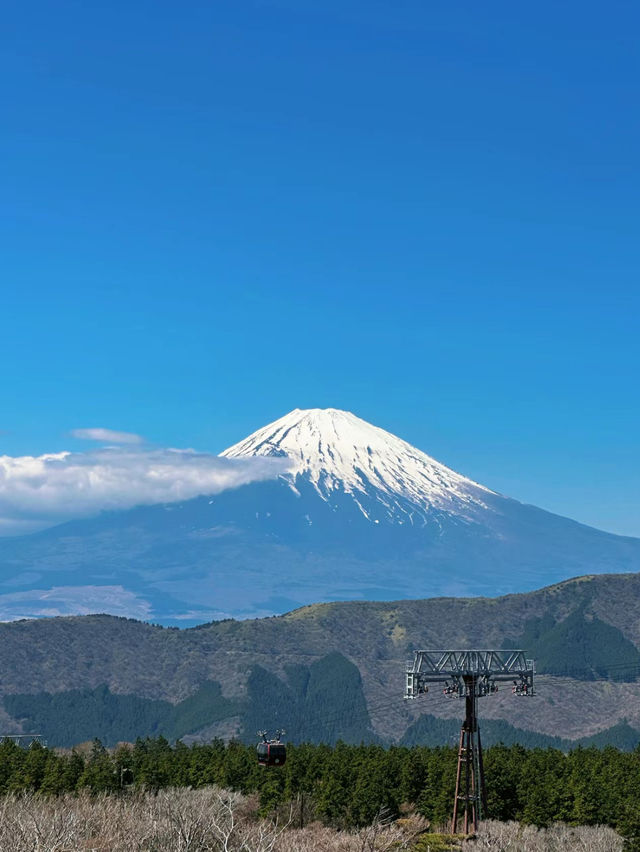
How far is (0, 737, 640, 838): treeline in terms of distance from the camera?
138 metres

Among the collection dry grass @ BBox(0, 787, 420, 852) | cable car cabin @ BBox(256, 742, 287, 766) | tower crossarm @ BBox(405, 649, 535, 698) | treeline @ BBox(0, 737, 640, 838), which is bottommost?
treeline @ BBox(0, 737, 640, 838)

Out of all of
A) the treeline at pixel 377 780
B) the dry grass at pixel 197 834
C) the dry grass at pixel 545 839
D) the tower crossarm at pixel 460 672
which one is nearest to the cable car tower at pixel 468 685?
the tower crossarm at pixel 460 672

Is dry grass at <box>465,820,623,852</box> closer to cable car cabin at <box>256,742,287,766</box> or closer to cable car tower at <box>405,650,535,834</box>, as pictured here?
cable car tower at <box>405,650,535,834</box>

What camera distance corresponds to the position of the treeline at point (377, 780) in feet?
454

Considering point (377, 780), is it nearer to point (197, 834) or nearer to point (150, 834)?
point (150, 834)

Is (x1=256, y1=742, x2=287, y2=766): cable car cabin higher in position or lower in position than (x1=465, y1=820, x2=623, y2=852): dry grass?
higher

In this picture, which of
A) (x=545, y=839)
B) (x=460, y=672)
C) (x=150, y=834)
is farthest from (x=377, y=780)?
(x=150, y=834)

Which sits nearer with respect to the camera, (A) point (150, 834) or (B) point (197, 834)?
(B) point (197, 834)

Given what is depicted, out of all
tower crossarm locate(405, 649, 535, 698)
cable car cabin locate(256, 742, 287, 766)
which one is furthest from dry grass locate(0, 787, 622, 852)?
tower crossarm locate(405, 649, 535, 698)

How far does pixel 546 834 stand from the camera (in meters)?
123

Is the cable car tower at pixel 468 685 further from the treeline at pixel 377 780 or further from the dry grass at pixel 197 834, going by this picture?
the treeline at pixel 377 780

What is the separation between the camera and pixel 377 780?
153375mm

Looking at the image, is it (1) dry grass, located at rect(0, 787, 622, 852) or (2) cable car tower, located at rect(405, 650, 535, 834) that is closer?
(1) dry grass, located at rect(0, 787, 622, 852)

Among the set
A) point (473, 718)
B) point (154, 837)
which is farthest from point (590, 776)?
point (154, 837)
